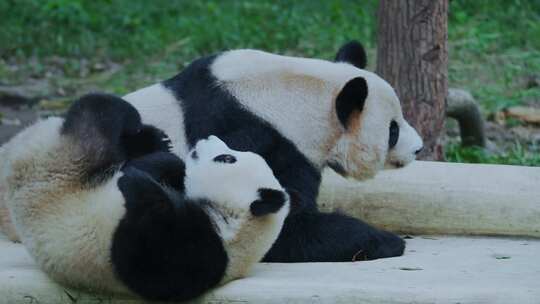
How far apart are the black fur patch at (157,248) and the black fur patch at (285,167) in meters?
0.85

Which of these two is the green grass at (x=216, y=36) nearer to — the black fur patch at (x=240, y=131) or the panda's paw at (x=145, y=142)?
the black fur patch at (x=240, y=131)

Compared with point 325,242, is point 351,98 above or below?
above

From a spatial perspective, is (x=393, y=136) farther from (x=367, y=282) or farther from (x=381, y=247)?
(x=367, y=282)

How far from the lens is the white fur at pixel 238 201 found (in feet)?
14.0

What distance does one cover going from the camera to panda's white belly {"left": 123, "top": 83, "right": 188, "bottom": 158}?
16.7 ft

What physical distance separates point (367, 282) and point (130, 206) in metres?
1.05

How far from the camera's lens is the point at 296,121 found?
507cm

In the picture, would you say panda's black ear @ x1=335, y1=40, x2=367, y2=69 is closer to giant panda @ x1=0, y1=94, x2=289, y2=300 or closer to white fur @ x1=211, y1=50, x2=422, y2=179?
white fur @ x1=211, y1=50, x2=422, y2=179

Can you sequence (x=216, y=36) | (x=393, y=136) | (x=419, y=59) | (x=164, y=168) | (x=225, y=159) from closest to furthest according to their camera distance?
(x=225, y=159), (x=164, y=168), (x=393, y=136), (x=419, y=59), (x=216, y=36)

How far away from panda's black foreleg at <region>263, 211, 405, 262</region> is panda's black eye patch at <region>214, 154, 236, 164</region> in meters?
0.67

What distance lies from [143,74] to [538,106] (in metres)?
4.34

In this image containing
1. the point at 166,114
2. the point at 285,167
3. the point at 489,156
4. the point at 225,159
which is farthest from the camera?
the point at 489,156

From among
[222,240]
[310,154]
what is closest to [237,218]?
[222,240]

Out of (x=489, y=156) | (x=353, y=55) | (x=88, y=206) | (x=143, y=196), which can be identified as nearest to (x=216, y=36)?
(x=489, y=156)
